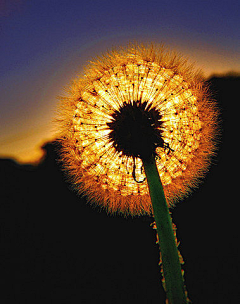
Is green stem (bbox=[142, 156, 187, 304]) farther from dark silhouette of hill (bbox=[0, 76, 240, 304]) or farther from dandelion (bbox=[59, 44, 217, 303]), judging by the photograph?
dark silhouette of hill (bbox=[0, 76, 240, 304])

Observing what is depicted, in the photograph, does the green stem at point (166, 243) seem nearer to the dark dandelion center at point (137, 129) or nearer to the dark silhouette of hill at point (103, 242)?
the dark dandelion center at point (137, 129)

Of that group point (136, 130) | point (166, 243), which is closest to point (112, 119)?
point (136, 130)

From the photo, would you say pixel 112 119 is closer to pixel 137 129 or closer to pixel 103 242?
pixel 137 129

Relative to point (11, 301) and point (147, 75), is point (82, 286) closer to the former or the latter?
point (11, 301)

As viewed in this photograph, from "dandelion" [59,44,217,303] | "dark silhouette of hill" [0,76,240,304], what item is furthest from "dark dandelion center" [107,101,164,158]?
"dark silhouette of hill" [0,76,240,304]

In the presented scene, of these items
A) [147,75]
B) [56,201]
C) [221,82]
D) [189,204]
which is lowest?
[147,75]

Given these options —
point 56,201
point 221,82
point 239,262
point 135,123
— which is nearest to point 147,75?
point 135,123

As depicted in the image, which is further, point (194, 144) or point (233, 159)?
point (233, 159)
